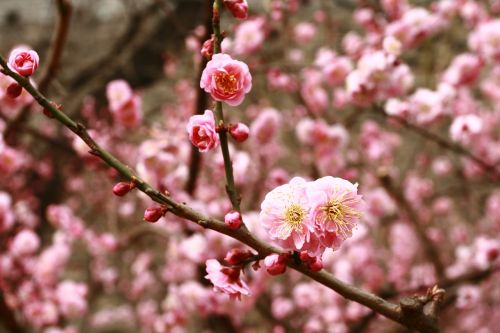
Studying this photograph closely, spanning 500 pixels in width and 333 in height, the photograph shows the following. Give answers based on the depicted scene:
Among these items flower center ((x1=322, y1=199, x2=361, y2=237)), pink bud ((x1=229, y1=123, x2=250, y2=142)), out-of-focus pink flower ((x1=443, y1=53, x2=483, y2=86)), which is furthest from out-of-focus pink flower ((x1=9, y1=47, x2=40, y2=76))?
out-of-focus pink flower ((x1=443, y1=53, x2=483, y2=86))

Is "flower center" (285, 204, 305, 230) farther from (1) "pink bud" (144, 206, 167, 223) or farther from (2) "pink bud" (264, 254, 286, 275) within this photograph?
(1) "pink bud" (144, 206, 167, 223)

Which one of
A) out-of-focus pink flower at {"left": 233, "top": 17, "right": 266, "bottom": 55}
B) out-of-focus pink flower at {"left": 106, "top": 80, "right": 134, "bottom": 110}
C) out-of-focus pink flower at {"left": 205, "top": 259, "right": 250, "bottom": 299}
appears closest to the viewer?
out-of-focus pink flower at {"left": 205, "top": 259, "right": 250, "bottom": 299}

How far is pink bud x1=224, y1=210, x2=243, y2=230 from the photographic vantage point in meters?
1.13

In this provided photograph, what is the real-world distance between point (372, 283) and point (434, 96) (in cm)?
270

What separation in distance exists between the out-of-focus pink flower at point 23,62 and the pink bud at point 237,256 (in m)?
0.61

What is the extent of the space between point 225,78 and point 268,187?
189 cm

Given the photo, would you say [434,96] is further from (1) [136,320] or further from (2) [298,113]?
(1) [136,320]

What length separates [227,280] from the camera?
1.25 metres

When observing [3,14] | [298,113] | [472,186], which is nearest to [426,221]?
[472,186]

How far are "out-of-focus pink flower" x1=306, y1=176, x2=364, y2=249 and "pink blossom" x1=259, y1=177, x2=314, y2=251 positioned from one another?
24 millimetres

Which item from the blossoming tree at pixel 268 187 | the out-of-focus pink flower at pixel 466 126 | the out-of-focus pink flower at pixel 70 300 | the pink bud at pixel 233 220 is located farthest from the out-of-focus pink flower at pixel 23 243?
the pink bud at pixel 233 220

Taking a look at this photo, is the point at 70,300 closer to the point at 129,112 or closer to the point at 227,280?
the point at 129,112

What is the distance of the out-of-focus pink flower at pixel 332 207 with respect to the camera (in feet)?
3.87

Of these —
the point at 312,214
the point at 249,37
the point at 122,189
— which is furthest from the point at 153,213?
the point at 249,37
